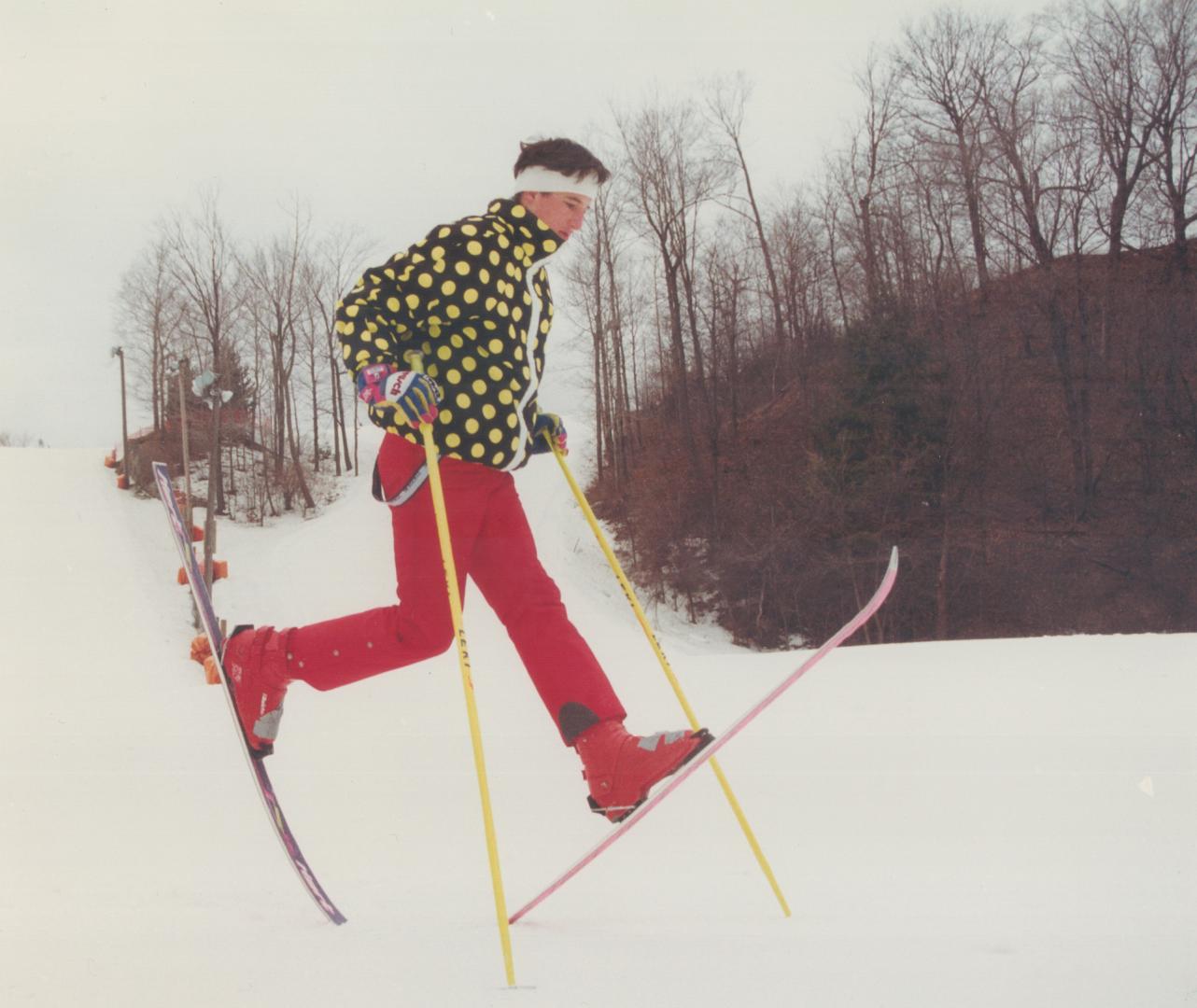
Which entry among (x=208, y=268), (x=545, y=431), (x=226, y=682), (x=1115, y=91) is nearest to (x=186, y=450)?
(x=208, y=268)

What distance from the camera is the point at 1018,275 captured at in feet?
47.7

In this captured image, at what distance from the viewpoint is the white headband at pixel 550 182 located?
1.74 meters

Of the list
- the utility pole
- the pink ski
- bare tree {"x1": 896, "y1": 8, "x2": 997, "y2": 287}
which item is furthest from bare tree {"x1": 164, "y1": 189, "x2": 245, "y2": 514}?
bare tree {"x1": 896, "y1": 8, "x2": 997, "y2": 287}

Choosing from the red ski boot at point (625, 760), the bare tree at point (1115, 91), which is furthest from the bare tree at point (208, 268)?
the bare tree at point (1115, 91)

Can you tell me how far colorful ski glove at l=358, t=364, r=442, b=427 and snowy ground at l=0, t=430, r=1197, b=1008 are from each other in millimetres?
829

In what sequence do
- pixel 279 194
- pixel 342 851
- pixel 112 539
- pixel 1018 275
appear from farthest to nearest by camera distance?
pixel 1018 275 < pixel 112 539 < pixel 279 194 < pixel 342 851

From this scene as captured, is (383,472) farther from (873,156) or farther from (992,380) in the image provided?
(992,380)

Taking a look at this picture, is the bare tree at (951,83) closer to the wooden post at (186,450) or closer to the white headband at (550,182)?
the wooden post at (186,450)

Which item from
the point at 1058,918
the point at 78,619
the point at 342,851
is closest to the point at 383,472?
the point at 342,851

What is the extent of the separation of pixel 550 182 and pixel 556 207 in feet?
0.16

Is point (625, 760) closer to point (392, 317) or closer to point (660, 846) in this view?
point (660, 846)

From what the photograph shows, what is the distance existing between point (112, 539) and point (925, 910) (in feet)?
30.2

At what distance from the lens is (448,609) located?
167 cm

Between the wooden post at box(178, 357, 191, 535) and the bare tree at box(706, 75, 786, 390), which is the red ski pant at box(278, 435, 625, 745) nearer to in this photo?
the wooden post at box(178, 357, 191, 535)
